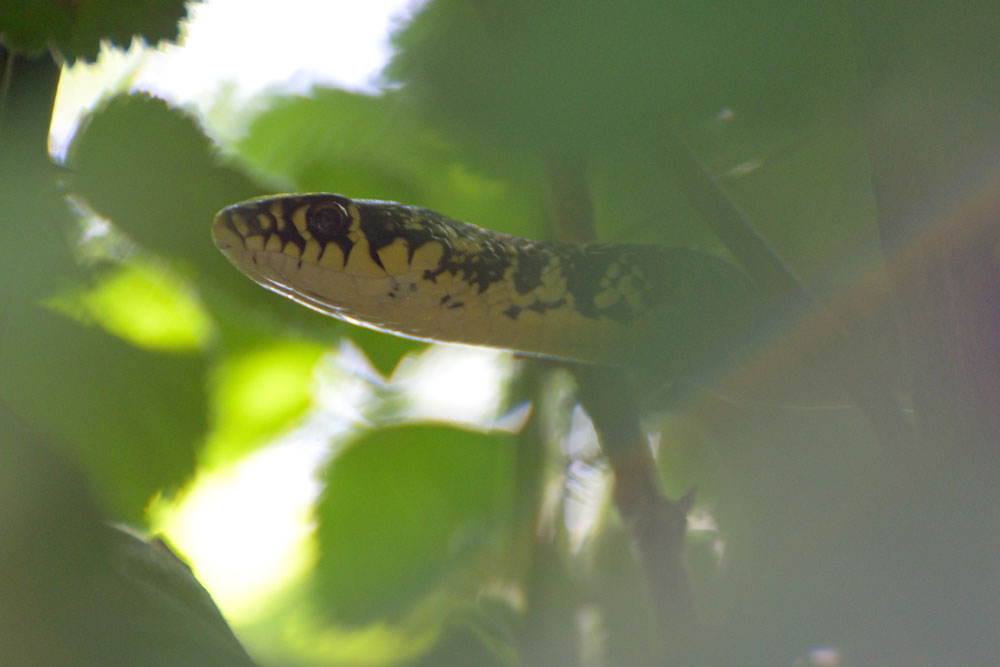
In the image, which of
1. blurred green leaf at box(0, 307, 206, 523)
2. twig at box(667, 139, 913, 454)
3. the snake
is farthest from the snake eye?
twig at box(667, 139, 913, 454)

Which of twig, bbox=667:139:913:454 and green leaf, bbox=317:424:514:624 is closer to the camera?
twig, bbox=667:139:913:454

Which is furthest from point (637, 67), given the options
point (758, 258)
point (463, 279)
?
point (463, 279)

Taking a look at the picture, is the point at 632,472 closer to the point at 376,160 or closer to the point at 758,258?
the point at 758,258

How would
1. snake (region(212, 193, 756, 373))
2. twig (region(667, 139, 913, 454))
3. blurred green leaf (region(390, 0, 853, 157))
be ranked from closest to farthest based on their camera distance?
blurred green leaf (region(390, 0, 853, 157)) → twig (region(667, 139, 913, 454)) → snake (region(212, 193, 756, 373))

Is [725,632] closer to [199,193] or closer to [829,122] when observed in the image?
[829,122]

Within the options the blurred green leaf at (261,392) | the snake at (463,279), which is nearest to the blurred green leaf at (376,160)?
the snake at (463,279)

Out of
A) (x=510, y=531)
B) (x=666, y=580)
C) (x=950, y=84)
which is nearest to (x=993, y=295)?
(x=950, y=84)

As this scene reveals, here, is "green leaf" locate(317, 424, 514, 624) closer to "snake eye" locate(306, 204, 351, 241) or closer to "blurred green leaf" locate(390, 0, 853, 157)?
"snake eye" locate(306, 204, 351, 241)
